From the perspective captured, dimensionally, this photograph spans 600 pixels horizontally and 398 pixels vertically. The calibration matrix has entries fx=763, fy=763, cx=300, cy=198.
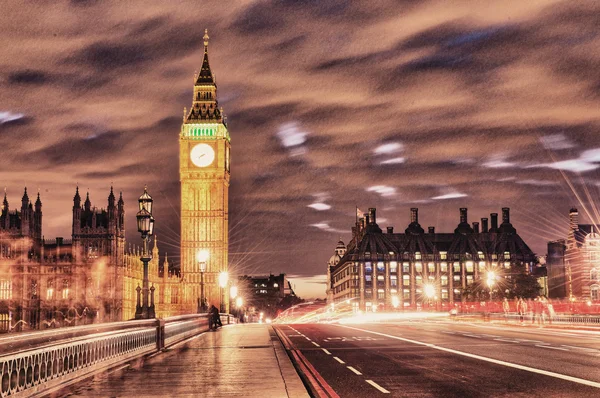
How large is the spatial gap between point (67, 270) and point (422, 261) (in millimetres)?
89479

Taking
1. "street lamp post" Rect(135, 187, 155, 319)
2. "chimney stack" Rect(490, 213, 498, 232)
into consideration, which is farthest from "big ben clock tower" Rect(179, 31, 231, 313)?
"street lamp post" Rect(135, 187, 155, 319)

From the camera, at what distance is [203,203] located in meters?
136

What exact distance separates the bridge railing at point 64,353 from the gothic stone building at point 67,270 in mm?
95451

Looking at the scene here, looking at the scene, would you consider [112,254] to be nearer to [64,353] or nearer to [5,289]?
[5,289]

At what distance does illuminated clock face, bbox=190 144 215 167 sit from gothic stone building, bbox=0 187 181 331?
1641 centimetres

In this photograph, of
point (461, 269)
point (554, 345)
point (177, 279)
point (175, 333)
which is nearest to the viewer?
point (554, 345)

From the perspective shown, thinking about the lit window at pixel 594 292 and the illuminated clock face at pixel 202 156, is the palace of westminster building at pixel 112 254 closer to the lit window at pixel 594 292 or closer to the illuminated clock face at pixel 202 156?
the illuminated clock face at pixel 202 156

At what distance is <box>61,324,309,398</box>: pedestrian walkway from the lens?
1358cm

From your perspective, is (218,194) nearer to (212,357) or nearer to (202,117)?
(202,117)

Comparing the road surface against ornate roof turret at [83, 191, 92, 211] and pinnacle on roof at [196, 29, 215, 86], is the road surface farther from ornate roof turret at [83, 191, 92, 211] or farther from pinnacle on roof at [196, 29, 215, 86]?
pinnacle on roof at [196, 29, 215, 86]

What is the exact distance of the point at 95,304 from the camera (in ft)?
385

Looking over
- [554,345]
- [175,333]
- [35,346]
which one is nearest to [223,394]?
[35,346]

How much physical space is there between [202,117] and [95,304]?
42103mm

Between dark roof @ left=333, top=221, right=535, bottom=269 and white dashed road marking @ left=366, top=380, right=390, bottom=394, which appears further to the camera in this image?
dark roof @ left=333, top=221, right=535, bottom=269
